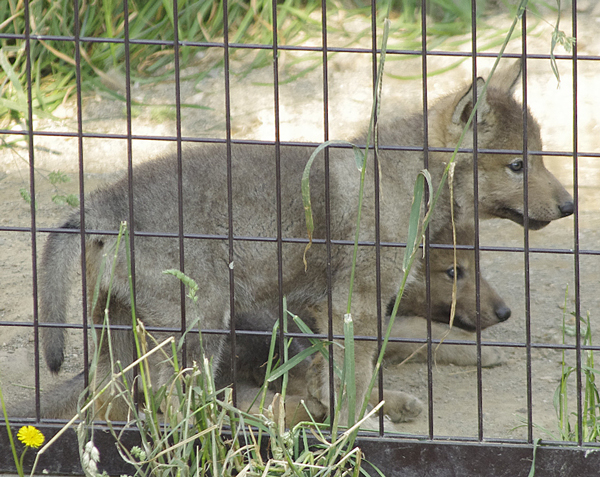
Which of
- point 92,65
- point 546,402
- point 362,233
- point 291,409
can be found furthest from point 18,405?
point 92,65

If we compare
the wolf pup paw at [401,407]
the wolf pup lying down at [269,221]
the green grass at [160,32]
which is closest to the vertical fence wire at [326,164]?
the wolf pup lying down at [269,221]

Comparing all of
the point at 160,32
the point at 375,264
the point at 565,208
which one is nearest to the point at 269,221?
the point at 375,264

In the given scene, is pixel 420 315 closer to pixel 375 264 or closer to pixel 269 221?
pixel 375 264

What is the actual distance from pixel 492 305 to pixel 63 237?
1980 mm

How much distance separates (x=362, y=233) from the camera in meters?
3.58

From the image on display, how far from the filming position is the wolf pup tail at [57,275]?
124 inches

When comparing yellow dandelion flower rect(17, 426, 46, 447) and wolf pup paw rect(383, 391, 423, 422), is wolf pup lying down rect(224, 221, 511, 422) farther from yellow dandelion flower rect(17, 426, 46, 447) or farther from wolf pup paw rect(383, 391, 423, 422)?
yellow dandelion flower rect(17, 426, 46, 447)

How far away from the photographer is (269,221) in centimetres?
356

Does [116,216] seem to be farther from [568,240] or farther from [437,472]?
[568,240]

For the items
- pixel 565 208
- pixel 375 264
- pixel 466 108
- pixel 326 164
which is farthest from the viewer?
pixel 565 208

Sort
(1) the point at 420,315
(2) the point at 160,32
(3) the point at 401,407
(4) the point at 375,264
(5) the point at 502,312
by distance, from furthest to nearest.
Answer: (2) the point at 160,32 → (1) the point at 420,315 → (5) the point at 502,312 → (3) the point at 401,407 → (4) the point at 375,264

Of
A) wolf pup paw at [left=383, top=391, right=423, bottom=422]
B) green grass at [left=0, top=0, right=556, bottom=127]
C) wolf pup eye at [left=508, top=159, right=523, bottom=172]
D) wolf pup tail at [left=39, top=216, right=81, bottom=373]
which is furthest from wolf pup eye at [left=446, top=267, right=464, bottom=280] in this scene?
green grass at [left=0, top=0, right=556, bottom=127]

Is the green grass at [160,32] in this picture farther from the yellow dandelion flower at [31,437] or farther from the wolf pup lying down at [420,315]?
the yellow dandelion flower at [31,437]

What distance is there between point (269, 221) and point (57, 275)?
0.92m
